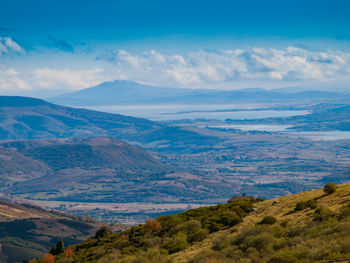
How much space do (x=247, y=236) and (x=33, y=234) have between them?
140m

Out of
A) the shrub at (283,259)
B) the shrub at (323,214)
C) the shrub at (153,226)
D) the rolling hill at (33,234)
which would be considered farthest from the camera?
the rolling hill at (33,234)

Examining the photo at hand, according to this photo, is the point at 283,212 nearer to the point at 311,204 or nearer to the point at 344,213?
the point at 311,204

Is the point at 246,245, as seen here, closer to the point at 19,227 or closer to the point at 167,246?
the point at 167,246

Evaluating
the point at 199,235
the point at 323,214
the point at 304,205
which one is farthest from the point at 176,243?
the point at 323,214

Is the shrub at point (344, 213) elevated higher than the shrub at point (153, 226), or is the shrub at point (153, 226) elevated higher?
the shrub at point (344, 213)

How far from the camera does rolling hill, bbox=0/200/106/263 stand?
438 ft

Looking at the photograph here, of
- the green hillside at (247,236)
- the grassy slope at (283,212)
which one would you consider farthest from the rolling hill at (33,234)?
the grassy slope at (283,212)

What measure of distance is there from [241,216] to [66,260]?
15.8 meters

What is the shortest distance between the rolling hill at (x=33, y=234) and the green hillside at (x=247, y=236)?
3620 inches

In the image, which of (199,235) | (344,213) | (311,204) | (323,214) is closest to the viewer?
(344,213)

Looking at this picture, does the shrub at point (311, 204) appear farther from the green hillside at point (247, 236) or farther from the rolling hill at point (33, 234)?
the rolling hill at point (33, 234)

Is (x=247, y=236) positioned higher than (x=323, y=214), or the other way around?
(x=323, y=214)

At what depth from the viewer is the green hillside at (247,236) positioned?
974 inches

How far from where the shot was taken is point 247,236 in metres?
29.3
